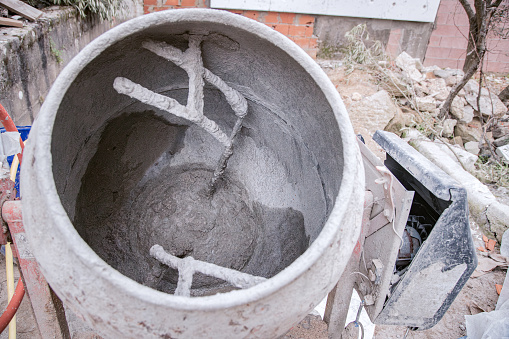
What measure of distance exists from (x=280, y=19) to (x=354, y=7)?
981mm

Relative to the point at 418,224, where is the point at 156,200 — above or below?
below

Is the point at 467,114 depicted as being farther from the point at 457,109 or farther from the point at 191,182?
the point at 191,182

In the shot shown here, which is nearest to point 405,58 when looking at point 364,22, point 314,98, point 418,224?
point 364,22

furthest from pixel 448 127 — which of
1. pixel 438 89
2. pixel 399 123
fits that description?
pixel 438 89

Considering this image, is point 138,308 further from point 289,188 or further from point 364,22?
point 364,22

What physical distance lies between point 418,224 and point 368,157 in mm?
450

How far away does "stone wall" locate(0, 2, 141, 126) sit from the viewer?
7.56ft

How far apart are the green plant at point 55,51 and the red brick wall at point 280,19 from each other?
1779 millimetres

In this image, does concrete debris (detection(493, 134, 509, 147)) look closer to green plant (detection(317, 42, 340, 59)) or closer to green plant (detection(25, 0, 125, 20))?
green plant (detection(317, 42, 340, 59))

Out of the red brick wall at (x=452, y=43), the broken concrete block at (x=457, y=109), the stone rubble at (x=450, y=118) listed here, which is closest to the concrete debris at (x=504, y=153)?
the stone rubble at (x=450, y=118)

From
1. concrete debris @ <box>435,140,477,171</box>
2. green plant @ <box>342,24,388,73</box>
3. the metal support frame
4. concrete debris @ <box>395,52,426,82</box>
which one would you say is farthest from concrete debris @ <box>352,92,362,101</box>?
the metal support frame

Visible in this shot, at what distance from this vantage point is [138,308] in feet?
2.44

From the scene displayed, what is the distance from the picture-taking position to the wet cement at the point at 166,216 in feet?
4.78

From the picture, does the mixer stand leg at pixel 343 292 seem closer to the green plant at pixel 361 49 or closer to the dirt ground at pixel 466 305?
the dirt ground at pixel 466 305
